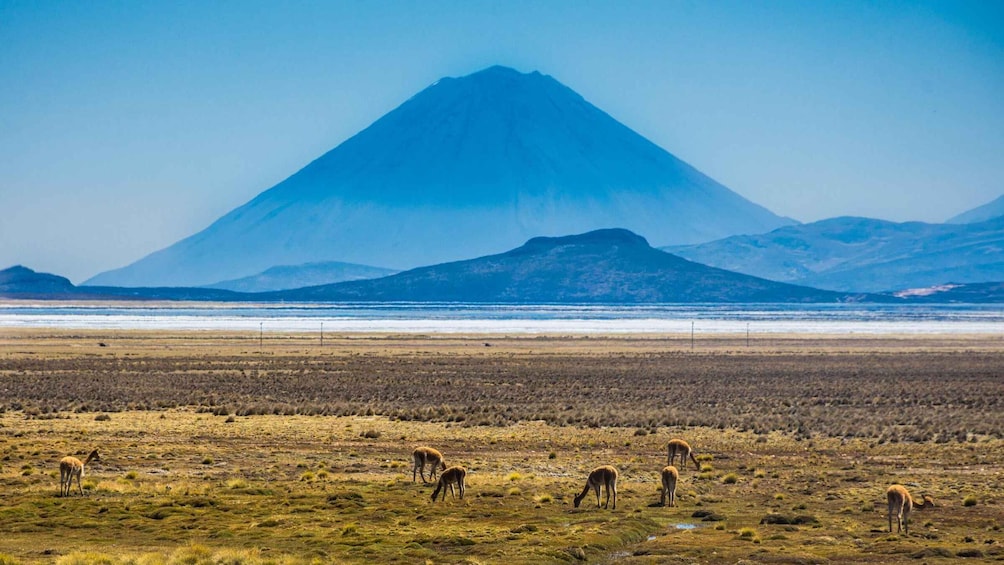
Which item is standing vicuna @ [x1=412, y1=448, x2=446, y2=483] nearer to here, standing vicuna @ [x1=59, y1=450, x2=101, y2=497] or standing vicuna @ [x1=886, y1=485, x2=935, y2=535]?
standing vicuna @ [x1=59, y1=450, x2=101, y2=497]

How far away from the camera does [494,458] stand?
28.8m

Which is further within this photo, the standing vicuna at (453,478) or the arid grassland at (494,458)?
the standing vicuna at (453,478)

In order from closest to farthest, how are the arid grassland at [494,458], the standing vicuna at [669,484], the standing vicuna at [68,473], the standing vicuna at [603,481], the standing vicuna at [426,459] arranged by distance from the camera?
the arid grassland at [494,458] → the standing vicuna at [603,481] → the standing vicuna at [669,484] → the standing vicuna at [68,473] → the standing vicuna at [426,459]

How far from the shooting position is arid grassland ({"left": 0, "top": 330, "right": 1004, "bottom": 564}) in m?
18.1

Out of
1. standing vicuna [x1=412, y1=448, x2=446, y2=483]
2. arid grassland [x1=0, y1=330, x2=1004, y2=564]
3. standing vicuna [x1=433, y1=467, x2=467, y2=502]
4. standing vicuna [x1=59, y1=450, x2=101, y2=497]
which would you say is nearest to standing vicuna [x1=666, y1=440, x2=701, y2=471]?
arid grassland [x1=0, y1=330, x2=1004, y2=564]

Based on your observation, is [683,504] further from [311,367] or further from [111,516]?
[311,367]

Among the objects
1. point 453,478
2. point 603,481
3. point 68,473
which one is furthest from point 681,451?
point 68,473

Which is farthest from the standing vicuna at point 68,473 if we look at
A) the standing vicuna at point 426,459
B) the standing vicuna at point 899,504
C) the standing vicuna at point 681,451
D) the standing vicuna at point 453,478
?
the standing vicuna at point 899,504

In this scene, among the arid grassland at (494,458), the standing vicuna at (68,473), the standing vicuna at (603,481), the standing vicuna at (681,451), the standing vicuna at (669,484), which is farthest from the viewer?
the standing vicuna at (681,451)

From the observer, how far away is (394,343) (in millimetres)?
86812

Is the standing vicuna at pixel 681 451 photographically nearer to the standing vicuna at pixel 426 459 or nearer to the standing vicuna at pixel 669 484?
the standing vicuna at pixel 669 484

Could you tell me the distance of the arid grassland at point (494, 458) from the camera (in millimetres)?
18094

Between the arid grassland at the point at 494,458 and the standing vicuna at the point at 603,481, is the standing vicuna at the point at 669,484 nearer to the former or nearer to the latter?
the arid grassland at the point at 494,458

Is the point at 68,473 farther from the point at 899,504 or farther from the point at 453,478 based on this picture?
the point at 899,504
